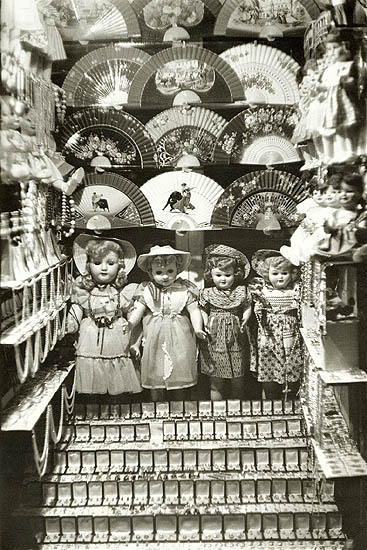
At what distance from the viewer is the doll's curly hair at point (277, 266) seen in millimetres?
4582

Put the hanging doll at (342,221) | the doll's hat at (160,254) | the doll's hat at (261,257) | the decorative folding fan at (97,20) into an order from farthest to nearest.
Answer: the doll's hat at (261,257) → the doll's hat at (160,254) → the decorative folding fan at (97,20) → the hanging doll at (342,221)

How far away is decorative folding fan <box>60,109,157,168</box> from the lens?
172 inches

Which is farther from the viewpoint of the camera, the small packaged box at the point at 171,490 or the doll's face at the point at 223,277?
the doll's face at the point at 223,277

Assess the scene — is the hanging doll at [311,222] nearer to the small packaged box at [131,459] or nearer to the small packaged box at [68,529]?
the small packaged box at [131,459]

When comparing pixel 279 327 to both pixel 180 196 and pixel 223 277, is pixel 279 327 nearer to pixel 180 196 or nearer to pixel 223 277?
pixel 223 277

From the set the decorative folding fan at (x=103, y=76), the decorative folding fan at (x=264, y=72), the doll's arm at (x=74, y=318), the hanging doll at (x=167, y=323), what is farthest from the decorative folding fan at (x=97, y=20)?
the doll's arm at (x=74, y=318)

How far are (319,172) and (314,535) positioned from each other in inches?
82.8

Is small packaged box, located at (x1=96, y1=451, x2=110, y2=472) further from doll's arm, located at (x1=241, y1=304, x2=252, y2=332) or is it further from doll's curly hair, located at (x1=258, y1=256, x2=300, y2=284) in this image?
doll's curly hair, located at (x1=258, y1=256, x2=300, y2=284)

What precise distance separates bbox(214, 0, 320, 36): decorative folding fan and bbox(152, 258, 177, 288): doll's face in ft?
5.07

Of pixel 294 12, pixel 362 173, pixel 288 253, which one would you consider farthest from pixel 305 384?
pixel 294 12

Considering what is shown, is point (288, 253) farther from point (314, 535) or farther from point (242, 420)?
point (314, 535)

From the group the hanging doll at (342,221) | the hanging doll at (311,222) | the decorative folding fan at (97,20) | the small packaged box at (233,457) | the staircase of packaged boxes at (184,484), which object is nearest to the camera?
the hanging doll at (342,221)

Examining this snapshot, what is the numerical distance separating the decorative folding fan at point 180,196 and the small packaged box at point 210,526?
1864 mm

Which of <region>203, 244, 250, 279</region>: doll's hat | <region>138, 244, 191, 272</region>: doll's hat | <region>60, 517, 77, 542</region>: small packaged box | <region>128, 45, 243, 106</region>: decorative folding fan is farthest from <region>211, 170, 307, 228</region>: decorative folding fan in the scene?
<region>60, 517, 77, 542</region>: small packaged box
